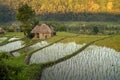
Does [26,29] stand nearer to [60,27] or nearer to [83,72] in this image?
[60,27]

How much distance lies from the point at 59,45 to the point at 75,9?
128 meters

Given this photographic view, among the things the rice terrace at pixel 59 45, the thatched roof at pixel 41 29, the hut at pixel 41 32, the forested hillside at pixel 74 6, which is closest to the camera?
the rice terrace at pixel 59 45

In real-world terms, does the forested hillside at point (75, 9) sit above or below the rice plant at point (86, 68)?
below

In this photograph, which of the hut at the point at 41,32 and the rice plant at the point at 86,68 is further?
the hut at the point at 41,32

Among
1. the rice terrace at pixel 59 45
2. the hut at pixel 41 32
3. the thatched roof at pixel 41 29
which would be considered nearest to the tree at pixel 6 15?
the rice terrace at pixel 59 45

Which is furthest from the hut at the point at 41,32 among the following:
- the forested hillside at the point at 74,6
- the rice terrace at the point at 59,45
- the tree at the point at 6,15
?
the forested hillside at the point at 74,6

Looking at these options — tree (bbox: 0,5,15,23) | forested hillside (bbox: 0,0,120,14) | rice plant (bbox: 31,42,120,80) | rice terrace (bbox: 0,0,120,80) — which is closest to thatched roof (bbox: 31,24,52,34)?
rice terrace (bbox: 0,0,120,80)

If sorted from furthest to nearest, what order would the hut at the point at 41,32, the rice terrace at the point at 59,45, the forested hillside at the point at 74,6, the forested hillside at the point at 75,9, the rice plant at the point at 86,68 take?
the forested hillside at the point at 74,6 < the forested hillside at the point at 75,9 < the hut at the point at 41,32 < the rice terrace at the point at 59,45 < the rice plant at the point at 86,68

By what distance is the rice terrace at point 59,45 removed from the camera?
21.9 m

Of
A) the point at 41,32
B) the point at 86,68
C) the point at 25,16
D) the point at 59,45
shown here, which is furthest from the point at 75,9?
the point at 86,68

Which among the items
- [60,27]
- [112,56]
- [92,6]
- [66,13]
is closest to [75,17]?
[66,13]

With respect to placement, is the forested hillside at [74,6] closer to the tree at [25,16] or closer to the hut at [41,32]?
the tree at [25,16]

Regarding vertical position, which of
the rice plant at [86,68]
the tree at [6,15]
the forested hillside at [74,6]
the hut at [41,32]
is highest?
the rice plant at [86,68]

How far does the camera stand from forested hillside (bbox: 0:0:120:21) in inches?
6127
